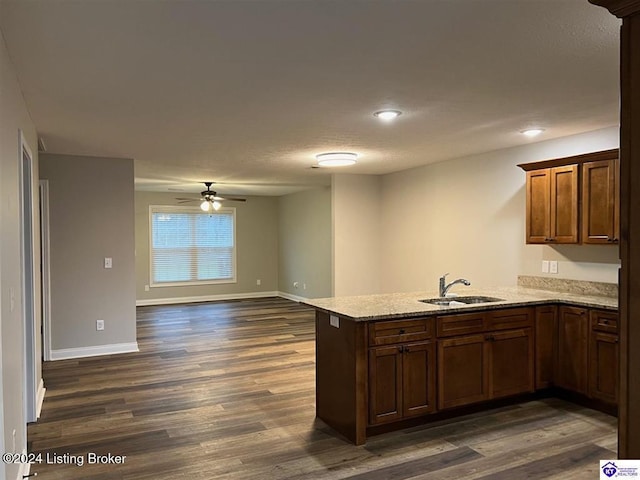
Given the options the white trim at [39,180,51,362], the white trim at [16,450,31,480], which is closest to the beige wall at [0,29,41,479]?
the white trim at [16,450,31,480]

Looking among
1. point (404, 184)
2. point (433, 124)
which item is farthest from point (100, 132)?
point (404, 184)

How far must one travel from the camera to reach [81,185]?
18.3 feet

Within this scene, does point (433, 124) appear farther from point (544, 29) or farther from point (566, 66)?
point (544, 29)

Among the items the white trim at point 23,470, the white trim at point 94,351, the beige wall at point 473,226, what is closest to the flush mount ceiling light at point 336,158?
the beige wall at point 473,226

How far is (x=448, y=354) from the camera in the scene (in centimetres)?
362

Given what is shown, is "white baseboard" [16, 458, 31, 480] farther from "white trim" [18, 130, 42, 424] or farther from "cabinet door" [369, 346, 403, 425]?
"cabinet door" [369, 346, 403, 425]

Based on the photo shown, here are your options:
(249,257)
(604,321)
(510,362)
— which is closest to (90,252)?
(510,362)

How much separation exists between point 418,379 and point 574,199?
2.15 m

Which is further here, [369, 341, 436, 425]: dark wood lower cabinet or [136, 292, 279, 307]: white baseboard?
[136, 292, 279, 307]: white baseboard

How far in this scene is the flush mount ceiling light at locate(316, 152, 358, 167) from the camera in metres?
5.42

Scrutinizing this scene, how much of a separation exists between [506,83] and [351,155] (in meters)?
2.59

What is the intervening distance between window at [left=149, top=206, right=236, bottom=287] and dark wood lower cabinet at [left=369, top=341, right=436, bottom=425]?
25.7 feet

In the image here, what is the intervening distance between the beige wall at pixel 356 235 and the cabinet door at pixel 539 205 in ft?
9.54

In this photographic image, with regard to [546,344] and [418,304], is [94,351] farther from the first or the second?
[546,344]
